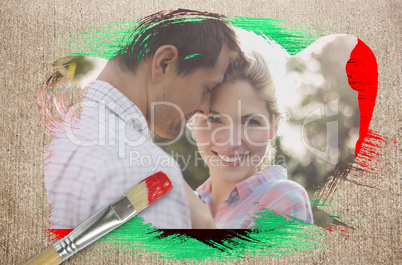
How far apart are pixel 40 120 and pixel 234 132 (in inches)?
16.3

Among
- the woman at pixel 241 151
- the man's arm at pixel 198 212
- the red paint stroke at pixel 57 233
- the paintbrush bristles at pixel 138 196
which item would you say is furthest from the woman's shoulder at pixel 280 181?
the red paint stroke at pixel 57 233

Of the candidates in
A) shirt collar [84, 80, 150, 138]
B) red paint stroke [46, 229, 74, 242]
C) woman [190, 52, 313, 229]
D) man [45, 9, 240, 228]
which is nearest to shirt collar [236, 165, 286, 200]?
woman [190, 52, 313, 229]

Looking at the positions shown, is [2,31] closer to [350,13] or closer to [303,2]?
[303,2]

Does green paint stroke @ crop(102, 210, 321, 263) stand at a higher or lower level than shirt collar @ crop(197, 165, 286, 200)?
lower

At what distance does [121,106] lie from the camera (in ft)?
2.06

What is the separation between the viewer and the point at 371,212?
67 cm

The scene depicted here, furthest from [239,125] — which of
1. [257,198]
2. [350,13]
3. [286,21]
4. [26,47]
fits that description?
[26,47]

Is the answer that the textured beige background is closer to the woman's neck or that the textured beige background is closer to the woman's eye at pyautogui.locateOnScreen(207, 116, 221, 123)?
the woman's neck

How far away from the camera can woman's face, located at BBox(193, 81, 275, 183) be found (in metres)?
0.63

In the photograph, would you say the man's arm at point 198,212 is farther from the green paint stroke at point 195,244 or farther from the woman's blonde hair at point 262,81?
the woman's blonde hair at point 262,81

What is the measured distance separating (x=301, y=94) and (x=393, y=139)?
0.78 ft

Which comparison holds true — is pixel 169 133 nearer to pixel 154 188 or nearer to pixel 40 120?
pixel 154 188

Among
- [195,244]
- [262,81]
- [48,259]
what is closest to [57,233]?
[48,259]

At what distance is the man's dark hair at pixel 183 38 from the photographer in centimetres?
64
